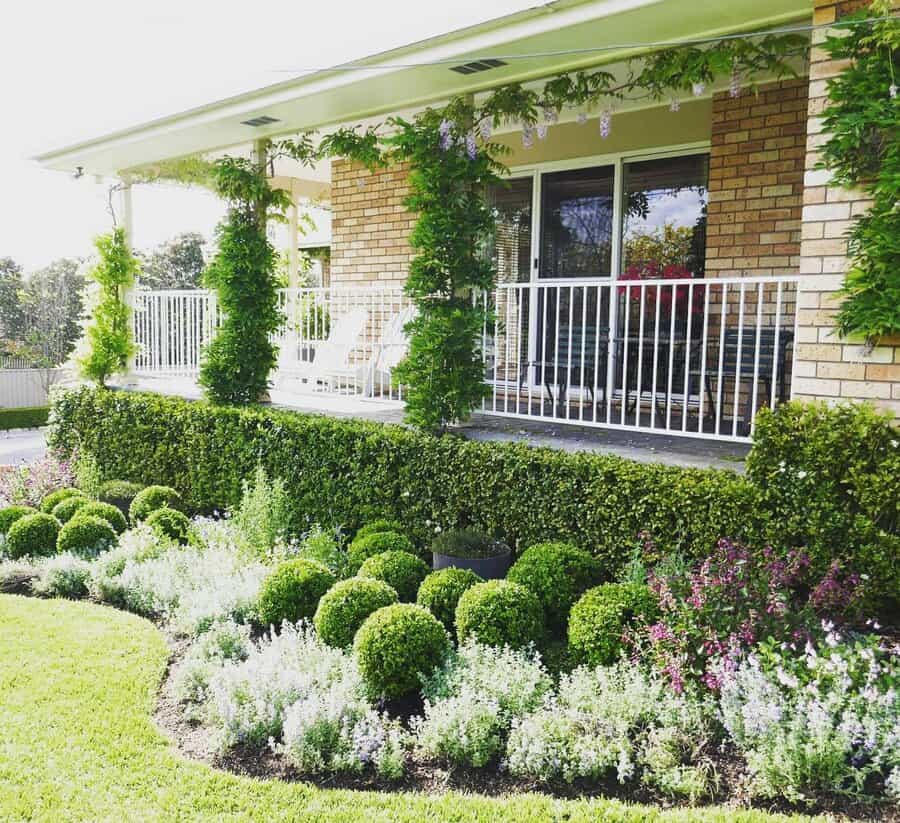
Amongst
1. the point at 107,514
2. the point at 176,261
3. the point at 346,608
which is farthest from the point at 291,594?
the point at 176,261

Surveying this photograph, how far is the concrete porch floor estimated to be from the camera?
5254 millimetres

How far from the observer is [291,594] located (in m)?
4.72

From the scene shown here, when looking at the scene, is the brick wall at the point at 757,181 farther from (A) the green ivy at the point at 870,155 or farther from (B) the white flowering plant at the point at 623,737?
(B) the white flowering plant at the point at 623,737

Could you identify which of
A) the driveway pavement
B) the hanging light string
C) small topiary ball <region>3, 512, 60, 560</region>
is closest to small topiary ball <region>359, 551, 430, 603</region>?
small topiary ball <region>3, 512, 60, 560</region>

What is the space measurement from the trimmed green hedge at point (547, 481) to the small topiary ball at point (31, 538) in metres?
1.59

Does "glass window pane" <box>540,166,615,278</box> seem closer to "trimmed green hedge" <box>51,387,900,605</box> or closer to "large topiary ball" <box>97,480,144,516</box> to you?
"trimmed green hedge" <box>51,387,900,605</box>

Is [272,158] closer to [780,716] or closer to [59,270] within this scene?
[780,716]

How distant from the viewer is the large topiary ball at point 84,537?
6203 mm

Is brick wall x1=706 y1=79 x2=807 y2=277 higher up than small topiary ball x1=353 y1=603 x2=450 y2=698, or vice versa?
brick wall x1=706 y1=79 x2=807 y2=277

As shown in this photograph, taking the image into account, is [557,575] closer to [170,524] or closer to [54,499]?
[170,524]

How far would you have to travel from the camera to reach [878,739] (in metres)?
3.15

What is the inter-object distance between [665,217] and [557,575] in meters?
4.70

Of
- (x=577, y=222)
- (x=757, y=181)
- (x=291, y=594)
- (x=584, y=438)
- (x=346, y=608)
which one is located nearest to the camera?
(x=346, y=608)

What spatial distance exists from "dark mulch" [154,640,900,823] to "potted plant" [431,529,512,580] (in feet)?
6.19
